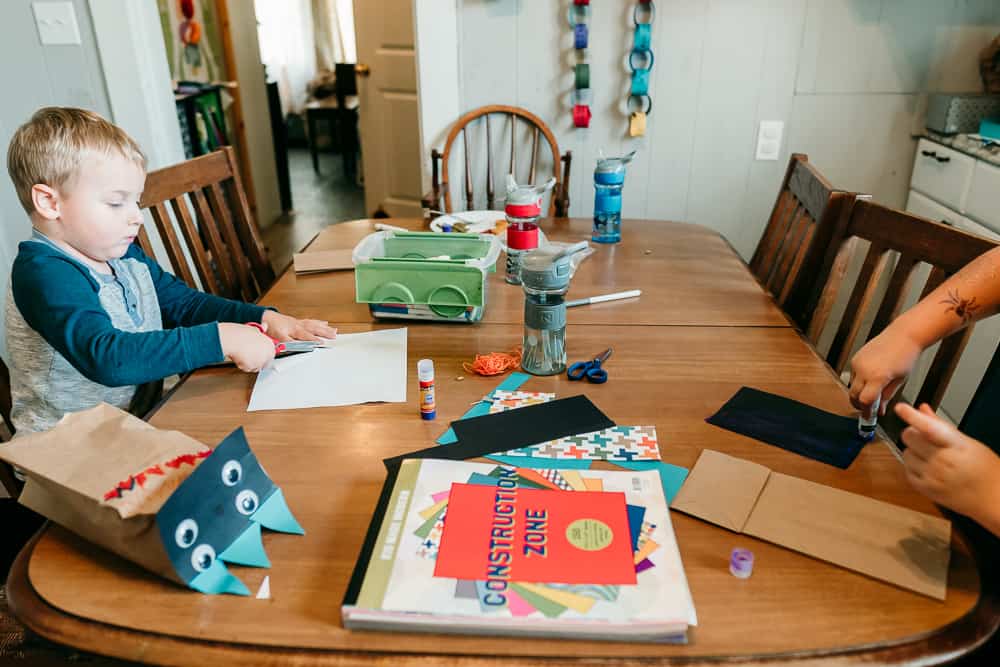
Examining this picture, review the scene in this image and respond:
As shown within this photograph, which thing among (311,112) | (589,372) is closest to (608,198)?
(589,372)

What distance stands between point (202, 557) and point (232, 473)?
3.6 inches

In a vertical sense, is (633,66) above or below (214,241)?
above

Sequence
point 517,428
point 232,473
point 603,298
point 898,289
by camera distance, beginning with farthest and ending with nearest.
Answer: point 603,298, point 898,289, point 517,428, point 232,473

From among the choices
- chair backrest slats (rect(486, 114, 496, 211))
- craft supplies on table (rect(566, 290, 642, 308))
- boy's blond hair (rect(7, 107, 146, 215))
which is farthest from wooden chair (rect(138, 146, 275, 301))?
chair backrest slats (rect(486, 114, 496, 211))

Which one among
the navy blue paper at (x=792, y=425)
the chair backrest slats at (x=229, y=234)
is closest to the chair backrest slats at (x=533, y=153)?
the chair backrest slats at (x=229, y=234)

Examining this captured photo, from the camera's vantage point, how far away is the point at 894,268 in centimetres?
134

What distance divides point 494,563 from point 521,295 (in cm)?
88

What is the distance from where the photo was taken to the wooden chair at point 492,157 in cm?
251

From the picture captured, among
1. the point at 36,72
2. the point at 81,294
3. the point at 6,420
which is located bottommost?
the point at 6,420

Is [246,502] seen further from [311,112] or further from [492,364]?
[311,112]

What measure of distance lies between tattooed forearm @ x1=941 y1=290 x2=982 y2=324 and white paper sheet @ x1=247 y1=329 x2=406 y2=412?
0.83 m

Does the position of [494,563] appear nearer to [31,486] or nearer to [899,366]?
[31,486]

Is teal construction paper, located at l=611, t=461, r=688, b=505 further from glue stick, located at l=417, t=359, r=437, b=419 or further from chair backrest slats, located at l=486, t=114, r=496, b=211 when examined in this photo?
chair backrest slats, located at l=486, t=114, r=496, b=211

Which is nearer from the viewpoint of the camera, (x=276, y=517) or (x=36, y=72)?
(x=276, y=517)
